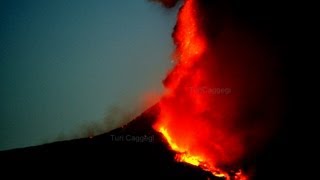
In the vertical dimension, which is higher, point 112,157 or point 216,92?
point 216,92

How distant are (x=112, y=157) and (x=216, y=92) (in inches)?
357

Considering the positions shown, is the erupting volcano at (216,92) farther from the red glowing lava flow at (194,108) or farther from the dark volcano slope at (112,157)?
the dark volcano slope at (112,157)

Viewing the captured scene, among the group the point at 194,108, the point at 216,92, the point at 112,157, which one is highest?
the point at 216,92

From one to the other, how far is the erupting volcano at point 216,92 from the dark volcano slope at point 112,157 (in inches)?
50.2

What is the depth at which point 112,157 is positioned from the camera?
108 feet

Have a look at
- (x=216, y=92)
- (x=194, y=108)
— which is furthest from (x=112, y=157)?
(x=216, y=92)

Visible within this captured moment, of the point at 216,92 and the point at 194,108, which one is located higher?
the point at 216,92

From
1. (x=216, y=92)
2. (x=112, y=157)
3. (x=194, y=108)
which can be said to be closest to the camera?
(x=112, y=157)

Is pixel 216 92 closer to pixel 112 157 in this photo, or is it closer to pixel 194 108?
pixel 194 108

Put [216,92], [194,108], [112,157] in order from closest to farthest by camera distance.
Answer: [112,157] → [194,108] → [216,92]

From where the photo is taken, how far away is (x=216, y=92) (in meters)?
35.4

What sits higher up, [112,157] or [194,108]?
[194,108]

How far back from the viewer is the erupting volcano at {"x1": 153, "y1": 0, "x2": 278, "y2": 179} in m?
32.6

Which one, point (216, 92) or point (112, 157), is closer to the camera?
point (112, 157)
